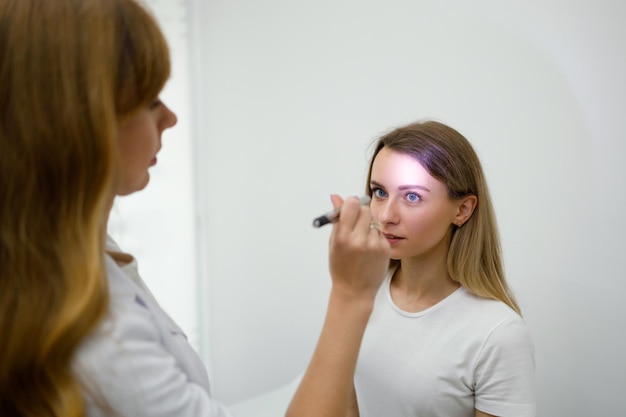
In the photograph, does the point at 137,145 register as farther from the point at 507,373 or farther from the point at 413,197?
the point at 507,373

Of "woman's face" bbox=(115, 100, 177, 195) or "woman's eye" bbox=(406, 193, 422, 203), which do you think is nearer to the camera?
"woman's face" bbox=(115, 100, 177, 195)

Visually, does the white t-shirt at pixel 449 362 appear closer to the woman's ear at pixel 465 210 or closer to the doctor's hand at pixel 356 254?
the woman's ear at pixel 465 210

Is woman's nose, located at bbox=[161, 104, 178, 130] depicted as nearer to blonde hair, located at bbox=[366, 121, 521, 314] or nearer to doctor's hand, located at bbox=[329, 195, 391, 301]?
doctor's hand, located at bbox=[329, 195, 391, 301]

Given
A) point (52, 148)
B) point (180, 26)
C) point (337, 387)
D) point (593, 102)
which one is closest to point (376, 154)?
point (593, 102)

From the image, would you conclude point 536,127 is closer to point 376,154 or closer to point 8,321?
point 376,154

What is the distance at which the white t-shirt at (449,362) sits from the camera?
2.71 ft

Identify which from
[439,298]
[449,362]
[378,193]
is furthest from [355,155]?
[449,362]

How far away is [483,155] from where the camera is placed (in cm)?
116

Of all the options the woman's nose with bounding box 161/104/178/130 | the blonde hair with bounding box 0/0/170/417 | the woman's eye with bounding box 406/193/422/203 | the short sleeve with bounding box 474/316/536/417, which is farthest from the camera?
the woman's eye with bounding box 406/193/422/203

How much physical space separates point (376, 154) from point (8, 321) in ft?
2.27

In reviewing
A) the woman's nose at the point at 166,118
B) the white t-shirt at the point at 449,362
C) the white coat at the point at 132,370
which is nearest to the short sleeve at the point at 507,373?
the white t-shirt at the point at 449,362

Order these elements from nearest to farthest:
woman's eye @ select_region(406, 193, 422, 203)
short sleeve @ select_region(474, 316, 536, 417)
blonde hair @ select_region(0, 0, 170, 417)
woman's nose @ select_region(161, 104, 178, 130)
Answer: blonde hair @ select_region(0, 0, 170, 417)
woman's nose @ select_region(161, 104, 178, 130)
short sleeve @ select_region(474, 316, 536, 417)
woman's eye @ select_region(406, 193, 422, 203)

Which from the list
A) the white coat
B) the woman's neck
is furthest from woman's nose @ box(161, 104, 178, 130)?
the woman's neck

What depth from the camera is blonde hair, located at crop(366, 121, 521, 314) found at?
913mm
